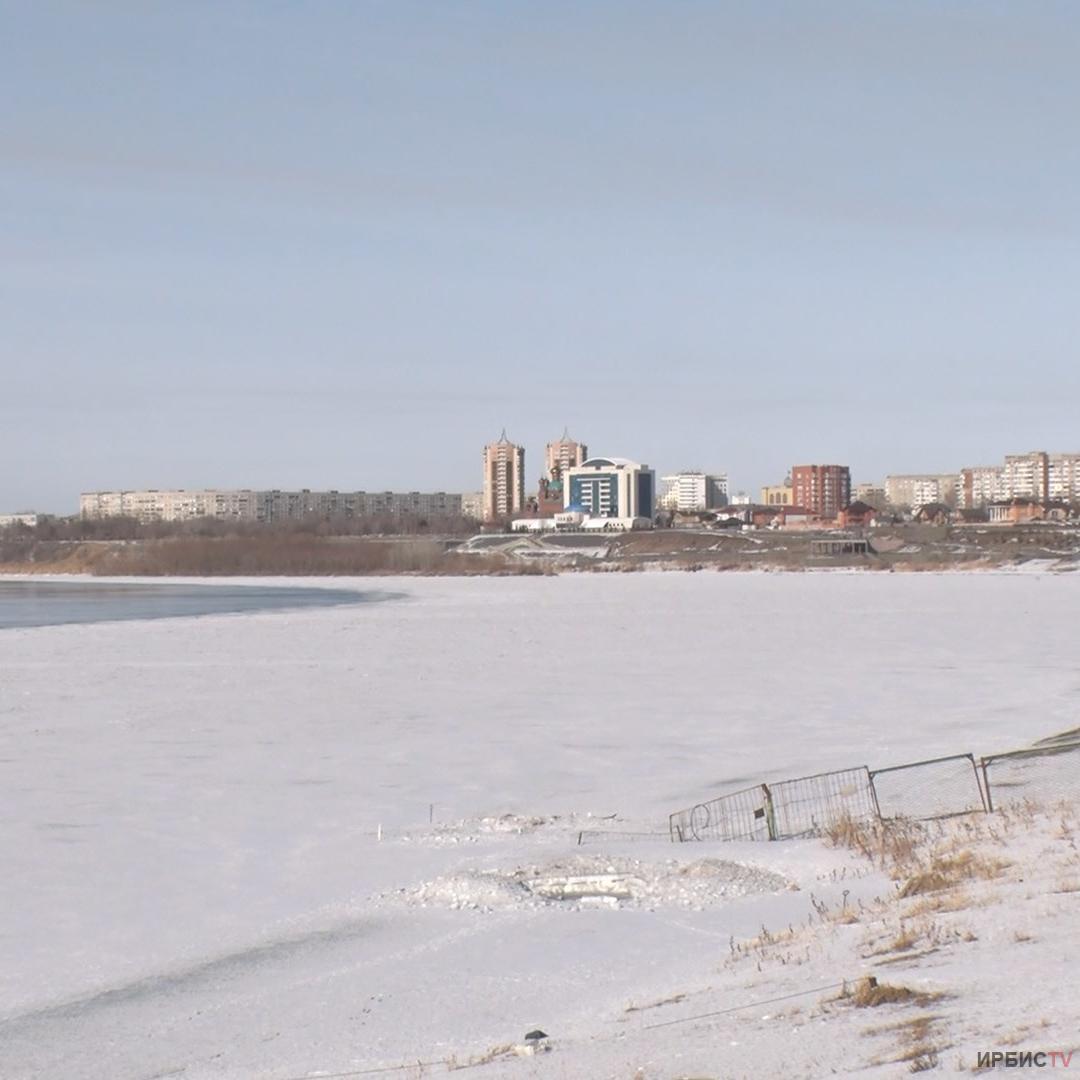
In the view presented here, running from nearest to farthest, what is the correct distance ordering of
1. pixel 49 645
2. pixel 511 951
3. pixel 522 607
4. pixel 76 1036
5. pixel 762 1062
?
pixel 762 1062 → pixel 76 1036 → pixel 511 951 → pixel 49 645 → pixel 522 607

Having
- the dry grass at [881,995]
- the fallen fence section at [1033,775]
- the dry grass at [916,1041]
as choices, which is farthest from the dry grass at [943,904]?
the fallen fence section at [1033,775]

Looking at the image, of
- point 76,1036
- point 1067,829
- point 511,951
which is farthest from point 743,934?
point 76,1036

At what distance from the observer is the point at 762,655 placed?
28.7 m

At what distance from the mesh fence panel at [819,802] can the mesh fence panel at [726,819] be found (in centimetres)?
16

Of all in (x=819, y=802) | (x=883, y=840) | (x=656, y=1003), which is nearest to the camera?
(x=656, y=1003)

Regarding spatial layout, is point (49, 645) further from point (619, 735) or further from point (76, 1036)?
point (76, 1036)

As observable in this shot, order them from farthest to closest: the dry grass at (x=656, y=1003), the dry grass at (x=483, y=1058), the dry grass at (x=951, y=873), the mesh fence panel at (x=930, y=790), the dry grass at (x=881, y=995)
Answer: the mesh fence panel at (x=930, y=790) → the dry grass at (x=951, y=873) → the dry grass at (x=656, y=1003) → the dry grass at (x=483, y=1058) → the dry grass at (x=881, y=995)

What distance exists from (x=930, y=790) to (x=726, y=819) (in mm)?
1997

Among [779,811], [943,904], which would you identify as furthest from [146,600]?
[943,904]

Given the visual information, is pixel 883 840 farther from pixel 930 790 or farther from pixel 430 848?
pixel 430 848

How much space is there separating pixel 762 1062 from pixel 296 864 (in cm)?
654

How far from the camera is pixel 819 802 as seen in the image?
13414 millimetres

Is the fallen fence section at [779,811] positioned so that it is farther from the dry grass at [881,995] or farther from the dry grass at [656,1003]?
the dry grass at [881,995]

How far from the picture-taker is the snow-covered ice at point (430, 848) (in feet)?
24.8
